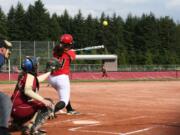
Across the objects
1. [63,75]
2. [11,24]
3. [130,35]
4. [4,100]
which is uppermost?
[11,24]

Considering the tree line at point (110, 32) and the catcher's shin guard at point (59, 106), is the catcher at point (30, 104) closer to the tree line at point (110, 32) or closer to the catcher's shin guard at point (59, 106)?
the catcher's shin guard at point (59, 106)

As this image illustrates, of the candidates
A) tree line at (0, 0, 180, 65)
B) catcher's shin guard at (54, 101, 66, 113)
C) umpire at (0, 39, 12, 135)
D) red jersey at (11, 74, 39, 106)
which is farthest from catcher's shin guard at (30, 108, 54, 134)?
tree line at (0, 0, 180, 65)

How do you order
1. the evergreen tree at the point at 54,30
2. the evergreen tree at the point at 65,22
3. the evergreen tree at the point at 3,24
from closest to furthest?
the evergreen tree at the point at 3,24
the evergreen tree at the point at 54,30
the evergreen tree at the point at 65,22

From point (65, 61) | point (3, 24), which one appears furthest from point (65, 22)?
point (65, 61)

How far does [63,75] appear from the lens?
35.0 ft

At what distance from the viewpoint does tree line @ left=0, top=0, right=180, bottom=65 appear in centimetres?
9419

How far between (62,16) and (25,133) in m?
103

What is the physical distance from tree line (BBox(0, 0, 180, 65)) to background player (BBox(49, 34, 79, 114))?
80069 mm

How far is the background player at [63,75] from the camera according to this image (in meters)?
10.3

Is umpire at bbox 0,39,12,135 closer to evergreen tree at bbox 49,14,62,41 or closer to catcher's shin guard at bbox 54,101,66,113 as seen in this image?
catcher's shin guard at bbox 54,101,66,113

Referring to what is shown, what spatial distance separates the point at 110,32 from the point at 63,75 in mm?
97117

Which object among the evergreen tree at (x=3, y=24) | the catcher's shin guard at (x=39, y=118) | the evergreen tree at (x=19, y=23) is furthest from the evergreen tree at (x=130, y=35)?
the catcher's shin guard at (x=39, y=118)

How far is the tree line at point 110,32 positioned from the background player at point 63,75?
8007 cm

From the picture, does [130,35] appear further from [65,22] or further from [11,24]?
[11,24]
